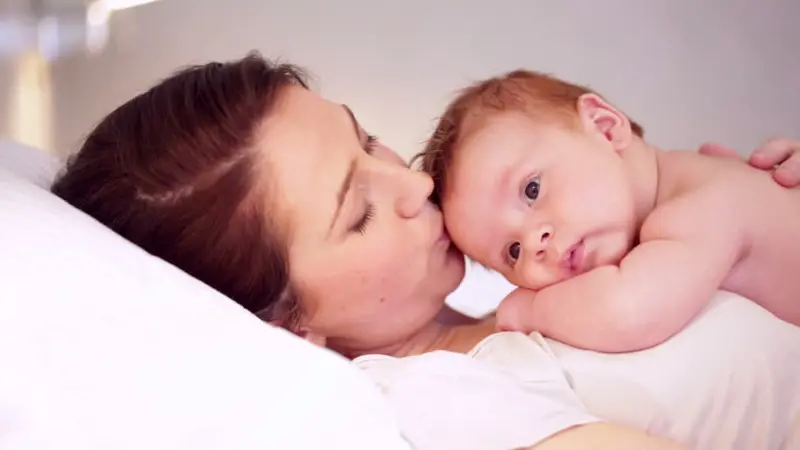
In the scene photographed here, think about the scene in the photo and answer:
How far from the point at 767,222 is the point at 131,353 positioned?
70cm

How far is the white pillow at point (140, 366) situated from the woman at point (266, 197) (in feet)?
0.61

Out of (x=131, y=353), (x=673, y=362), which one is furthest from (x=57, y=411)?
(x=673, y=362)

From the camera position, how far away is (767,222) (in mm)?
953

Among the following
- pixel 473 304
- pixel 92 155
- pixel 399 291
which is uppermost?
pixel 92 155

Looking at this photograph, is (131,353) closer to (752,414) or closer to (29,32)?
(752,414)

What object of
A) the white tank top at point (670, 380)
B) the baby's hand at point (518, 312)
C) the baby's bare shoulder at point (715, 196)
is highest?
the baby's bare shoulder at point (715, 196)

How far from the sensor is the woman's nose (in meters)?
1.02

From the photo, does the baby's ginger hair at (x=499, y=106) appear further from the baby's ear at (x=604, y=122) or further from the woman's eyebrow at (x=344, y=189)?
the woman's eyebrow at (x=344, y=189)

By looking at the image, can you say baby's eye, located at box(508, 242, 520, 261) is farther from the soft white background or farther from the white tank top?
the soft white background

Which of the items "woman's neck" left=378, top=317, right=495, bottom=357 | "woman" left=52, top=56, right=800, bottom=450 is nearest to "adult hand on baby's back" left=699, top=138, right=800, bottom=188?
"woman" left=52, top=56, right=800, bottom=450

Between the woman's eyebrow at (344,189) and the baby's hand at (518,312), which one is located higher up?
the woman's eyebrow at (344,189)

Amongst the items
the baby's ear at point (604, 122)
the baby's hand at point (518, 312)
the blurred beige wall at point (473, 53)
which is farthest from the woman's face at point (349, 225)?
the blurred beige wall at point (473, 53)

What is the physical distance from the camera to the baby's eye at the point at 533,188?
1024 mm

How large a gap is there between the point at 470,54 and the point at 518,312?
3.31 ft
